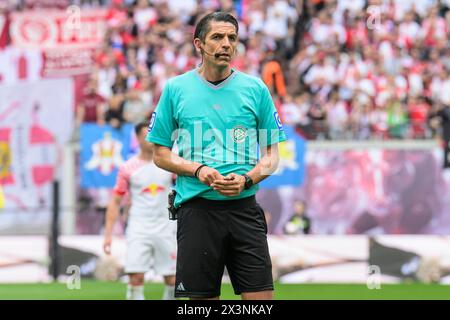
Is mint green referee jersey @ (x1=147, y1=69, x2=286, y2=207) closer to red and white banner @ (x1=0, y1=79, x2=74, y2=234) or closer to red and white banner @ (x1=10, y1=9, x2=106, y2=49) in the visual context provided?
red and white banner @ (x1=0, y1=79, x2=74, y2=234)

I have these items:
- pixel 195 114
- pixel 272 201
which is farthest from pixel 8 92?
pixel 195 114

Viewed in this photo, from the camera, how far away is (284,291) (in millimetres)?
16094

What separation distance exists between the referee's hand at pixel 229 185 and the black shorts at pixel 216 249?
0.21 meters

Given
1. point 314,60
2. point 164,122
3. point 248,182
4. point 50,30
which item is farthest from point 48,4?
point 248,182

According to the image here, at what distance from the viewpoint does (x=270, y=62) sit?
862 inches

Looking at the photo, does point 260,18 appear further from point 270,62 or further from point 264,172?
point 264,172

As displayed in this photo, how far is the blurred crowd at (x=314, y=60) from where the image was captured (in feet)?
67.1

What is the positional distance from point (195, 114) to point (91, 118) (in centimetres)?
1359

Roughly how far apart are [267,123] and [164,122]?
661 millimetres

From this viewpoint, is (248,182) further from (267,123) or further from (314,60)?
(314,60)

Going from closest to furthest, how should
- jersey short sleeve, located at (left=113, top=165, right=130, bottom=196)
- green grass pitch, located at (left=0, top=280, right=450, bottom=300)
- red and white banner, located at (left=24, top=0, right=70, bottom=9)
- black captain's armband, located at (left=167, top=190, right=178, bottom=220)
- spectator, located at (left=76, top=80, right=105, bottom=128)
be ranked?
black captain's armband, located at (left=167, top=190, right=178, bottom=220) → jersey short sleeve, located at (left=113, top=165, right=130, bottom=196) → green grass pitch, located at (left=0, top=280, right=450, bottom=300) → spectator, located at (left=76, top=80, right=105, bottom=128) → red and white banner, located at (left=24, top=0, right=70, bottom=9)

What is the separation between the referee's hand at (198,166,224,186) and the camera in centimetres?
665

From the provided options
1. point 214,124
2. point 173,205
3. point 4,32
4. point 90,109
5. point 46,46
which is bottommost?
point 173,205

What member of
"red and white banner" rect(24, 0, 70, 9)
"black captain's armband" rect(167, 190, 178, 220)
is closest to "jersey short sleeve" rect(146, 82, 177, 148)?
"black captain's armband" rect(167, 190, 178, 220)
